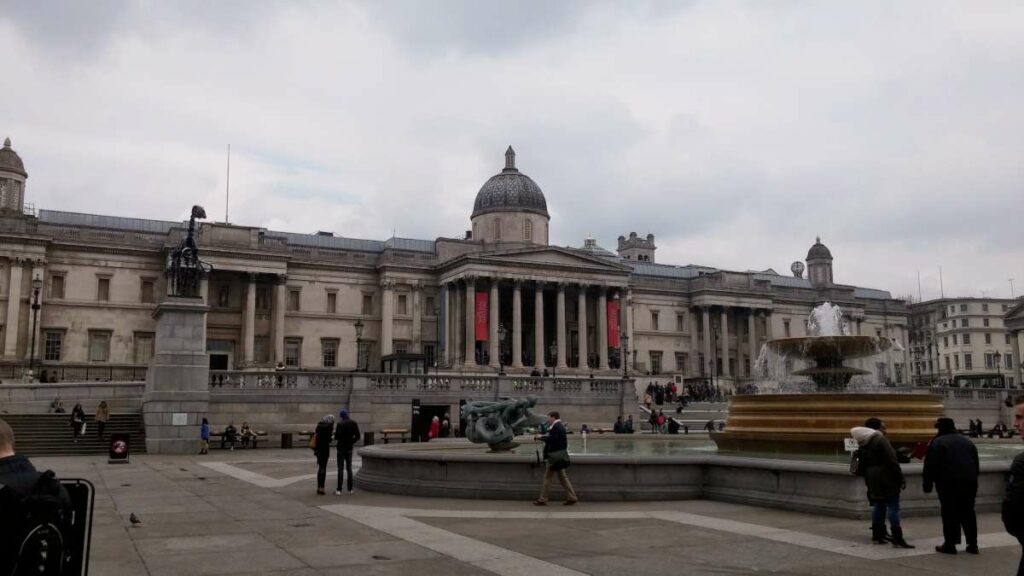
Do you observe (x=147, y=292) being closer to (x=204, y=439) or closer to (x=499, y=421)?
(x=204, y=439)

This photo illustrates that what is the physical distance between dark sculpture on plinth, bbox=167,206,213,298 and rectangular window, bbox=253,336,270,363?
3660 centimetres

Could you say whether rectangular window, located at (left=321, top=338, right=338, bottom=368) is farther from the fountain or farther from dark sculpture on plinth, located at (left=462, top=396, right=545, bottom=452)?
the fountain

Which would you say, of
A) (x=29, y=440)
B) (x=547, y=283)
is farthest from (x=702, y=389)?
(x=29, y=440)

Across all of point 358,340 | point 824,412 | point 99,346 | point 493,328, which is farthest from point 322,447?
point 99,346

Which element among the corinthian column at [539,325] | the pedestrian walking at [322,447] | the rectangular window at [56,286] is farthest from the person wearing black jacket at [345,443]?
A: the corinthian column at [539,325]

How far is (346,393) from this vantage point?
40688 mm

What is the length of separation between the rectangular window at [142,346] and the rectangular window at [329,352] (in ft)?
44.3

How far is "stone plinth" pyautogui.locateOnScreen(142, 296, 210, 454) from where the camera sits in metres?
32.0

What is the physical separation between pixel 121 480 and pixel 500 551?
45.3 ft

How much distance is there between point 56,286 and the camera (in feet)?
207

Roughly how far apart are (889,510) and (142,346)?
63.7 meters

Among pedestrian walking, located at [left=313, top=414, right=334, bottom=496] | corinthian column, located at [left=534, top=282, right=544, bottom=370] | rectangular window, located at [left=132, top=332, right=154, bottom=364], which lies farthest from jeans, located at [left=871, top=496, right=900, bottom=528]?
rectangular window, located at [left=132, top=332, right=154, bottom=364]

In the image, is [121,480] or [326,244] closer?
[121,480]

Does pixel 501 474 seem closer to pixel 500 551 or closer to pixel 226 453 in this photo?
pixel 500 551
